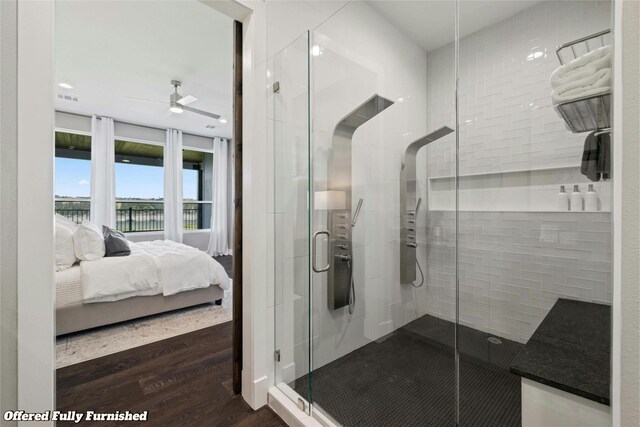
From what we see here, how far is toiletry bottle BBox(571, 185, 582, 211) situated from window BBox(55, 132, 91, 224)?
6.69 metres

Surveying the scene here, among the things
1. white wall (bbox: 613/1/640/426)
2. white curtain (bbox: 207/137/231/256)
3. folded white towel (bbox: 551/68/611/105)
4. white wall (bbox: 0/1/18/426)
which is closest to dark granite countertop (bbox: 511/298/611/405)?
white wall (bbox: 613/1/640/426)

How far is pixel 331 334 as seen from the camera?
1.71 meters

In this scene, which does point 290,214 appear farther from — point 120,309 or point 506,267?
point 120,309

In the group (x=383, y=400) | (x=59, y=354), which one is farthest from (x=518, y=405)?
(x=59, y=354)

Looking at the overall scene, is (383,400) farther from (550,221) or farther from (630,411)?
(550,221)

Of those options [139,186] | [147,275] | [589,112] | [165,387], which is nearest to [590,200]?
[589,112]

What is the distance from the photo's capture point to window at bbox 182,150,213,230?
654cm

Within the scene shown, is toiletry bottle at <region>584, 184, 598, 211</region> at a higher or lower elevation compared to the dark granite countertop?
higher

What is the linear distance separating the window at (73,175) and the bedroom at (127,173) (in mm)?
18

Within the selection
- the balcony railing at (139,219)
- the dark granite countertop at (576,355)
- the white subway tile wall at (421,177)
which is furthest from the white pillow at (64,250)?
the dark granite countertop at (576,355)

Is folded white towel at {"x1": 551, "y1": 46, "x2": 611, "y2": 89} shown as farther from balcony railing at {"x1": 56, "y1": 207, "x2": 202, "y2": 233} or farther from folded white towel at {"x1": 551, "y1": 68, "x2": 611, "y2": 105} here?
balcony railing at {"x1": 56, "y1": 207, "x2": 202, "y2": 233}

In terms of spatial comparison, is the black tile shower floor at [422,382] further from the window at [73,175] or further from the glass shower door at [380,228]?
the window at [73,175]

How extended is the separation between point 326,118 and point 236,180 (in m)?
0.69

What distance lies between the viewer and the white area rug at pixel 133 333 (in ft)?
7.53
